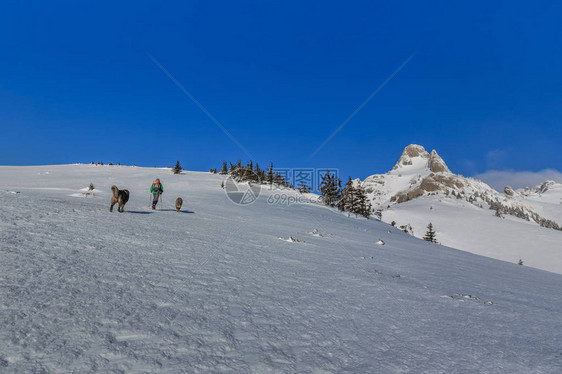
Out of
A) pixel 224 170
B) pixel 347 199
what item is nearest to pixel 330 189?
pixel 347 199

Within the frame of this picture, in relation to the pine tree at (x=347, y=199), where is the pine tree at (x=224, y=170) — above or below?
above

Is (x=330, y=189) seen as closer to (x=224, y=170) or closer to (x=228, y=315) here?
(x=224, y=170)

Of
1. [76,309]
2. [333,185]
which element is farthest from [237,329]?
[333,185]

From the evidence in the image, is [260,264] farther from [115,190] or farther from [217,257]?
[115,190]

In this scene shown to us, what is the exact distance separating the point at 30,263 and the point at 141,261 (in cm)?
172

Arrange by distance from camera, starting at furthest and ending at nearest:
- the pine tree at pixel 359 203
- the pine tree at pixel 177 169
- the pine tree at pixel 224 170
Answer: the pine tree at pixel 224 170 < the pine tree at pixel 177 169 < the pine tree at pixel 359 203

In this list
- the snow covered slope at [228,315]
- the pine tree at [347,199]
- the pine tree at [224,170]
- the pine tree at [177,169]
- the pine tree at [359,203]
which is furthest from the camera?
the pine tree at [224,170]

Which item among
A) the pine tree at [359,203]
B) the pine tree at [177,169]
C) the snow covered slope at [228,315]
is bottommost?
the snow covered slope at [228,315]

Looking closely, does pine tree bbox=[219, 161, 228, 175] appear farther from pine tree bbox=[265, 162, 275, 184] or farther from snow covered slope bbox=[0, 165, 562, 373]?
snow covered slope bbox=[0, 165, 562, 373]

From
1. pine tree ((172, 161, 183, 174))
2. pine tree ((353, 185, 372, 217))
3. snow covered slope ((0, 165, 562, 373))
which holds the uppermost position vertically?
pine tree ((172, 161, 183, 174))

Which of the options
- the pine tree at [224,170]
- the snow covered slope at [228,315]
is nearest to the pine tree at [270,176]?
the pine tree at [224,170]

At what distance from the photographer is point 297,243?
11.5m

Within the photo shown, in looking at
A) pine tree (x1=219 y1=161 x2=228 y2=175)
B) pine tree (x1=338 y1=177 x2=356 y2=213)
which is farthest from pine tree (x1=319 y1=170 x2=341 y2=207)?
pine tree (x1=219 y1=161 x2=228 y2=175)

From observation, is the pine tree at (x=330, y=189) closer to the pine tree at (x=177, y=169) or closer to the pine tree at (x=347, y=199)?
the pine tree at (x=347, y=199)
